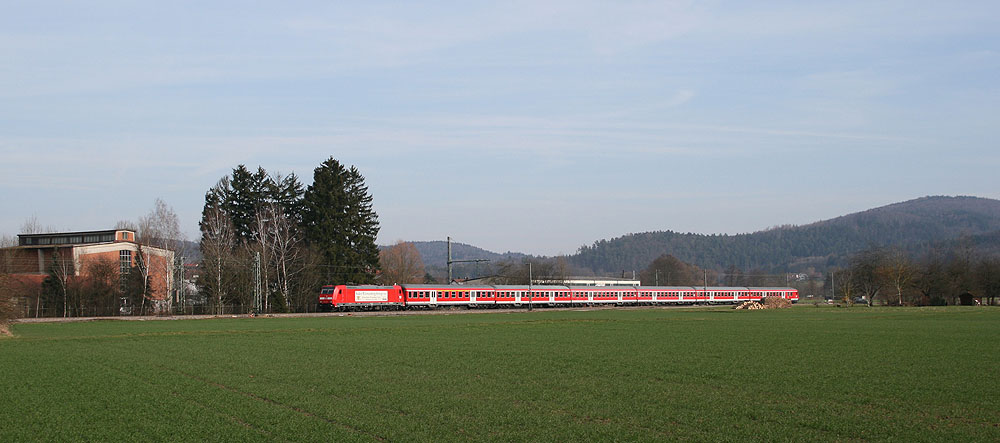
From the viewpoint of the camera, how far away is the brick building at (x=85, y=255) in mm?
75812

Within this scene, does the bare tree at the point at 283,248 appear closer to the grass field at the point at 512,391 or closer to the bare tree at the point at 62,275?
the bare tree at the point at 62,275

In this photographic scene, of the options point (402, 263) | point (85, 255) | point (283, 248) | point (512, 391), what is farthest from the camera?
point (402, 263)

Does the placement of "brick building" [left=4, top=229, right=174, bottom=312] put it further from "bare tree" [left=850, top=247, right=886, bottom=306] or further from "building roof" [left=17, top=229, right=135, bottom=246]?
"bare tree" [left=850, top=247, right=886, bottom=306]

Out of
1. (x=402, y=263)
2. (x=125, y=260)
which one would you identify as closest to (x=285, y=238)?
(x=125, y=260)

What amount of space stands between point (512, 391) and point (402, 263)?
115 meters

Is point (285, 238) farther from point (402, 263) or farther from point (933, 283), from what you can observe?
point (933, 283)

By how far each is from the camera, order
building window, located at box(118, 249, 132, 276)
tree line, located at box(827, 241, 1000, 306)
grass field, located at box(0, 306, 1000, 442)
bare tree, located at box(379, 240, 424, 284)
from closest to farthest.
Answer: grass field, located at box(0, 306, 1000, 442)
building window, located at box(118, 249, 132, 276)
tree line, located at box(827, 241, 1000, 306)
bare tree, located at box(379, 240, 424, 284)

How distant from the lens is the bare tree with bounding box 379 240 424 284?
394ft

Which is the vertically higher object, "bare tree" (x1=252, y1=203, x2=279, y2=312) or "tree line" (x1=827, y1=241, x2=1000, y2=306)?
"bare tree" (x1=252, y1=203, x2=279, y2=312)

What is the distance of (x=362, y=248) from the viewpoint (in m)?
87.2

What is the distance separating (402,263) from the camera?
131 meters

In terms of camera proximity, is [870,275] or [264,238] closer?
Result: [264,238]

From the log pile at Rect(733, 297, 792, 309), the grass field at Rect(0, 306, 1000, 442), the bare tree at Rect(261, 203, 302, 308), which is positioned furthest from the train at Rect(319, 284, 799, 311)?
the grass field at Rect(0, 306, 1000, 442)

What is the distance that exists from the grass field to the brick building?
4756 cm
